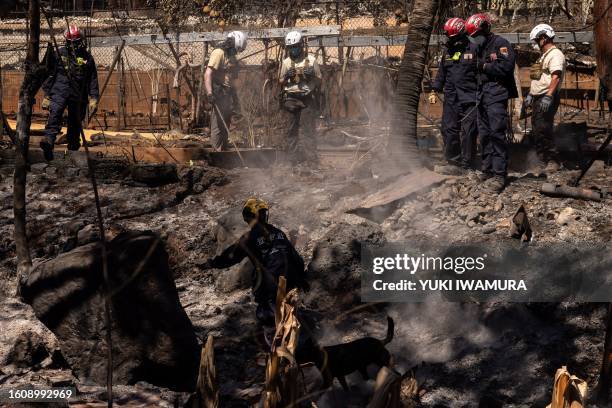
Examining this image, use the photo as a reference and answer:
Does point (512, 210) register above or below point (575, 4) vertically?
below

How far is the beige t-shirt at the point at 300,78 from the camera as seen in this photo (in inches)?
470

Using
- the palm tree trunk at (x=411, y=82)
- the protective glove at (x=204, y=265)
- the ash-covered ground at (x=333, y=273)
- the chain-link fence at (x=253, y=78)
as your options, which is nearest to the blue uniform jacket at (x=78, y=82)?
the ash-covered ground at (x=333, y=273)

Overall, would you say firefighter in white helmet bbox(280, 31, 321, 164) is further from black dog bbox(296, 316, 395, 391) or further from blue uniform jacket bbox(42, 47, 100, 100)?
black dog bbox(296, 316, 395, 391)

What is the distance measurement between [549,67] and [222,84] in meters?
4.51

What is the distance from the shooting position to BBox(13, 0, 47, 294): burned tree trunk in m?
7.44

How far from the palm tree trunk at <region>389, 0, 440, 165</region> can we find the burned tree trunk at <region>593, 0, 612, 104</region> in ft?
14.5

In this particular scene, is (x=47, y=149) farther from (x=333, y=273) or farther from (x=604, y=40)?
(x=604, y=40)

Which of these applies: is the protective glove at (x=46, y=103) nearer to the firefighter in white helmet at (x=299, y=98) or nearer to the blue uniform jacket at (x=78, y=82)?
the blue uniform jacket at (x=78, y=82)

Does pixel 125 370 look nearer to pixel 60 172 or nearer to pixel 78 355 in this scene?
pixel 78 355

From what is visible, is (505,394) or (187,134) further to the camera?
(187,134)

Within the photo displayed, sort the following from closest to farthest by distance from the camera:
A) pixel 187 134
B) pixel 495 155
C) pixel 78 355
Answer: pixel 78 355, pixel 495 155, pixel 187 134

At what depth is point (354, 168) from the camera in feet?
36.7

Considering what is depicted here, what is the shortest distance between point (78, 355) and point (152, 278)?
35.1 inches

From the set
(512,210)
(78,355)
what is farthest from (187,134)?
(78,355)
